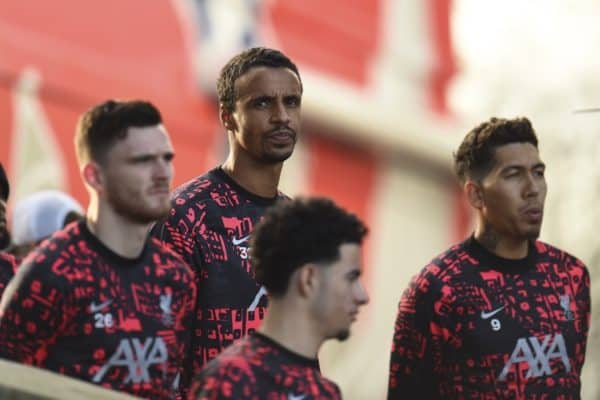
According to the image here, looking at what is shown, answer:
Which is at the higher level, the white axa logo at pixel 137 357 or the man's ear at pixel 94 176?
the man's ear at pixel 94 176

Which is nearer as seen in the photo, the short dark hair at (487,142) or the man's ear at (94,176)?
the man's ear at (94,176)

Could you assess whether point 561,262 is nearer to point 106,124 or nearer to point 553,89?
point 106,124

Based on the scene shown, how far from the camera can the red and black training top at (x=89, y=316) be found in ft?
16.3

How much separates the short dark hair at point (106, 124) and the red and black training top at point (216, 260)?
810 mm

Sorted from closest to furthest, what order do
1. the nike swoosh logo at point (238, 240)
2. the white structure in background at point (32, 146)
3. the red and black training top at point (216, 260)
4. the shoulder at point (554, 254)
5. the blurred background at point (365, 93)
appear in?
the red and black training top at point (216, 260) < the nike swoosh logo at point (238, 240) < the shoulder at point (554, 254) < the white structure in background at point (32, 146) < the blurred background at point (365, 93)

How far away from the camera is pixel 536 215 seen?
6027mm

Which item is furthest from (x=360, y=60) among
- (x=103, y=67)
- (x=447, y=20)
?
(x=103, y=67)

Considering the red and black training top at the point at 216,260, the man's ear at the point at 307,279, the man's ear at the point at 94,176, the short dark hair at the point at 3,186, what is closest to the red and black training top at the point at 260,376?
the man's ear at the point at 307,279

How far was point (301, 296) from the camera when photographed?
15.8 feet

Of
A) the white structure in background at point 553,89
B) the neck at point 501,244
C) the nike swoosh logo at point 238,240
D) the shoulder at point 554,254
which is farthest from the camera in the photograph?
the white structure in background at point 553,89

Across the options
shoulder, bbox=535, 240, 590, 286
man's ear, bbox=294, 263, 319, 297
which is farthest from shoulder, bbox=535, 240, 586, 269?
man's ear, bbox=294, 263, 319, 297

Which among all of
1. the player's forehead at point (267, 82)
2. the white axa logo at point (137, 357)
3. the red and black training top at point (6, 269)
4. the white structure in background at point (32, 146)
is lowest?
the white axa logo at point (137, 357)

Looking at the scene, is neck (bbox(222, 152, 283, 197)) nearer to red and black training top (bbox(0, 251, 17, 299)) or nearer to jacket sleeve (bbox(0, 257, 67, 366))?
red and black training top (bbox(0, 251, 17, 299))

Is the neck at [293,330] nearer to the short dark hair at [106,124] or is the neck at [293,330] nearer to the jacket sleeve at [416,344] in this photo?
the short dark hair at [106,124]
